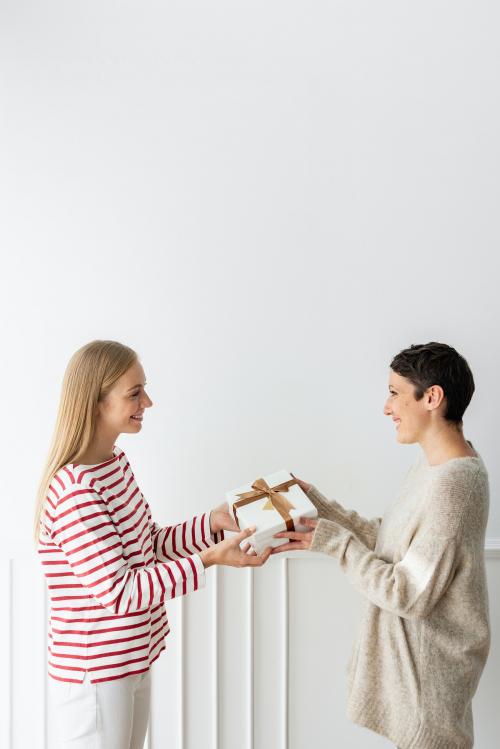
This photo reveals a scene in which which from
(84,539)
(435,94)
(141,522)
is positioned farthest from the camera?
(435,94)

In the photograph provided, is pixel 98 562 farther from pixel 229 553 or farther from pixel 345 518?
pixel 345 518

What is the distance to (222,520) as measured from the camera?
55.2 inches

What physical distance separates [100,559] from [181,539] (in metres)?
0.32

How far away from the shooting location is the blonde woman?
1107 millimetres

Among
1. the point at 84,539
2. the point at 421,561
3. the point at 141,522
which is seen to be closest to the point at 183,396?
the point at 141,522

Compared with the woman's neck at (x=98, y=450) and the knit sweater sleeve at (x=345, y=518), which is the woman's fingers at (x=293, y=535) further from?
the woman's neck at (x=98, y=450)

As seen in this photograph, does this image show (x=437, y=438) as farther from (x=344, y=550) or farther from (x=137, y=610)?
(x=137, y=610)

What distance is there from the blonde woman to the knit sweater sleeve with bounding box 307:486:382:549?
0.19 metres

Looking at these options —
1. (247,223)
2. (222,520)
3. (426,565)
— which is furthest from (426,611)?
(247,223)

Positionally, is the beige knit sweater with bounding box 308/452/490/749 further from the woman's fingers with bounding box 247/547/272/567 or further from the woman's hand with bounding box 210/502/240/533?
the woman's hand with bounding box 210/502/240/533

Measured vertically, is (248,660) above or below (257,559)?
below

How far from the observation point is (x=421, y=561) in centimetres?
110

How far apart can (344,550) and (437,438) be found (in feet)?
0.82

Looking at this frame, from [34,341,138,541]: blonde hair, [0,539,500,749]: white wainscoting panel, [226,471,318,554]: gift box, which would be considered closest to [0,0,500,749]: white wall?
[0,539,500,749]: white wainscoting panel
